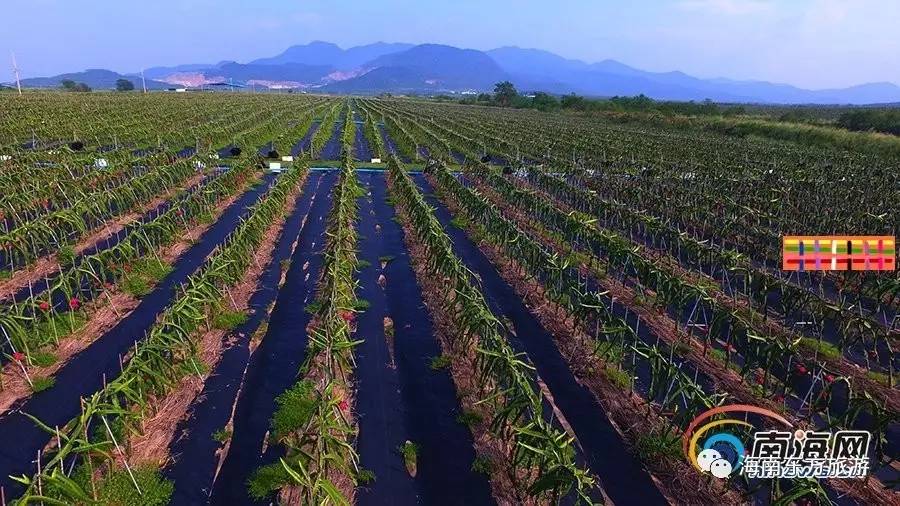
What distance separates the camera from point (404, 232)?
16.3m

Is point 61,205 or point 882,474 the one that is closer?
point 882,474

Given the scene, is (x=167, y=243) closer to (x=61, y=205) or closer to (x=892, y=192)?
(x=61, y=205)

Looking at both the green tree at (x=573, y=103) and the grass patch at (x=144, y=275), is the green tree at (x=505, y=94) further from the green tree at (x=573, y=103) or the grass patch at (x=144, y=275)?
the grass patch at (x=144, y=275)

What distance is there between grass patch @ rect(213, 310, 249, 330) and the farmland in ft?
0.16

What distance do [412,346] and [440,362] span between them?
852mm

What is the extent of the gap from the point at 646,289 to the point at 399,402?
694 cm

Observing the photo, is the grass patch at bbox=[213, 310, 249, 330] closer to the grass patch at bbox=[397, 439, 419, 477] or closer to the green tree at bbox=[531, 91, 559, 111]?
the grass patch at bbox=[397, 439, 419, 477]

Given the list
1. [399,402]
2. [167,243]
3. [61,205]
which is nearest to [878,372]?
[399,402]

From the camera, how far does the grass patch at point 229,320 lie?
973 cm

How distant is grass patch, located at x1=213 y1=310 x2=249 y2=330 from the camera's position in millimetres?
9727

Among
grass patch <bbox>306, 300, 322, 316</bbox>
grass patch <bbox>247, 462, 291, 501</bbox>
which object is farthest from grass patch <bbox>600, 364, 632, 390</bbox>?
grass patch <bbox>306, 300, 322, 316</bbox>

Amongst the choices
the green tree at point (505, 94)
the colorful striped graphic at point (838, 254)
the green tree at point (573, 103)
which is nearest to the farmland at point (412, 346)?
the colorful striped graphic at point (838, 254)

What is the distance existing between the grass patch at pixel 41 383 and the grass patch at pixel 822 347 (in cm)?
1253

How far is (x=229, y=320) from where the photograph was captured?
9.89 meters
